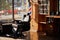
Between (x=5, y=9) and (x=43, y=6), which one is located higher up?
(x=43, y=6)

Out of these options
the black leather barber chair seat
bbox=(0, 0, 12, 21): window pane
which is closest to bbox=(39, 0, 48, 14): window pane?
the black leather barber chair seat

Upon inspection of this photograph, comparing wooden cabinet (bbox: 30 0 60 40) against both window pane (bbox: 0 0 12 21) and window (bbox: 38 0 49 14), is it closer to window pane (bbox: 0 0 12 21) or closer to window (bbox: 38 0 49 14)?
window (bbox: 38 0 49 14)

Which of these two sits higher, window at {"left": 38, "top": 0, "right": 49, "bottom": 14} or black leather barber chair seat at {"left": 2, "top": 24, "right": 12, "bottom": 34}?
window at {"left": 38, "top": 0, "right": 49, "bottom": 14}

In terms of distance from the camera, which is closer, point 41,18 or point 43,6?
point 43,6

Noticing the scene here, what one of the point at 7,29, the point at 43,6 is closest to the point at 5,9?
the point at 7,29

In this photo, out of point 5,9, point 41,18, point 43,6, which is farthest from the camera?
point 5,9

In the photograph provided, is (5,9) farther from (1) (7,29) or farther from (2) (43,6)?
(2) (43,6)

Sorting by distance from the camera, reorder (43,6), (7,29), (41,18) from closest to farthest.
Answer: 1. (43,6)
2. (41,18)
3. (7,29)

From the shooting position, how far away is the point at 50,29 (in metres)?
6.80

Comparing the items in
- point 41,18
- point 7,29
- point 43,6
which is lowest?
point 7,29

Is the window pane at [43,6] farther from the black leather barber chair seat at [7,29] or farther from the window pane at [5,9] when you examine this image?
the window pane at [5,9]

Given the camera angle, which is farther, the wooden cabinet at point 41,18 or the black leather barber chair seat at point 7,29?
the black leather barber chair seat at point 7,29

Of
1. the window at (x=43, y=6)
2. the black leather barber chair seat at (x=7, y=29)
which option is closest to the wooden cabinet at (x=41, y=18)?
the window at (x=43, y=6)

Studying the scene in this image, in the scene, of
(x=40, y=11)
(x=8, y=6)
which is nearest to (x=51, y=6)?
(x=40, y=11)
